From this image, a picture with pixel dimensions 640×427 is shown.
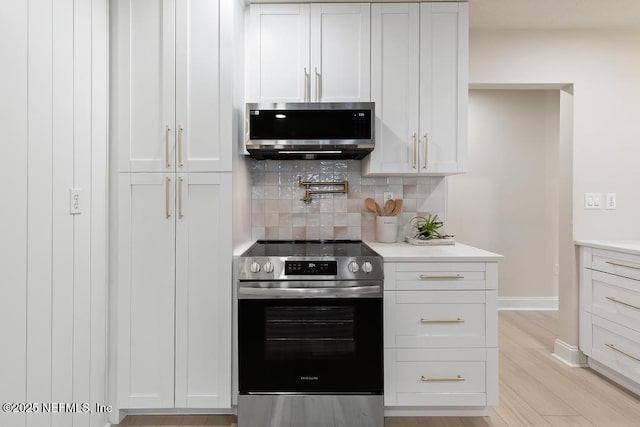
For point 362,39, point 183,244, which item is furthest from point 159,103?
point 362,39

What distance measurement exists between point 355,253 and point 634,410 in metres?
1.83

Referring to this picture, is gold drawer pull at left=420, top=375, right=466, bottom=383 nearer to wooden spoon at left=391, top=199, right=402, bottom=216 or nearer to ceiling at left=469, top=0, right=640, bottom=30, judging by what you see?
wooden spoon at left=391, top=199, right=402, bottom=216

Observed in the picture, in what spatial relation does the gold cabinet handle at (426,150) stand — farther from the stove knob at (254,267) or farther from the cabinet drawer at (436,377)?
the stove knob at (254,267)

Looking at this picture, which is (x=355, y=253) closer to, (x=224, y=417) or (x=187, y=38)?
(x=224, y=417)

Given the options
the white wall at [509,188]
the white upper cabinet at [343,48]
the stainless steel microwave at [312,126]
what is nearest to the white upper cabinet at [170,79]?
the stainless steel microwave at [312,126]

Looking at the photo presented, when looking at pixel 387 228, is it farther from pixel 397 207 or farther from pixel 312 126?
pixel 312 126

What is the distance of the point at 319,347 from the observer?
6.62 feet

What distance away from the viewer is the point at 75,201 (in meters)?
1.75

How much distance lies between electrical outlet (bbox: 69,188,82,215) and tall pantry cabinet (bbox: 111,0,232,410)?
316 mm

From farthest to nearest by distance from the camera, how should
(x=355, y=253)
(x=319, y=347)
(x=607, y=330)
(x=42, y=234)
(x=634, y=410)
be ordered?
(x=607, y=330) → (x=634, y=410) → (x=355, y=253) → (x=319, y=347) → (x=42, y=234)

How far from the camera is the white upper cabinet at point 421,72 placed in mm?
2410

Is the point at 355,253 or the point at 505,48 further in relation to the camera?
the point at 505,48

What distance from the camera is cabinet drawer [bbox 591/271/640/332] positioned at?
2.41 metres

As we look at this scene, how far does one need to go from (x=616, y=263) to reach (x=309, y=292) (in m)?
1.97
